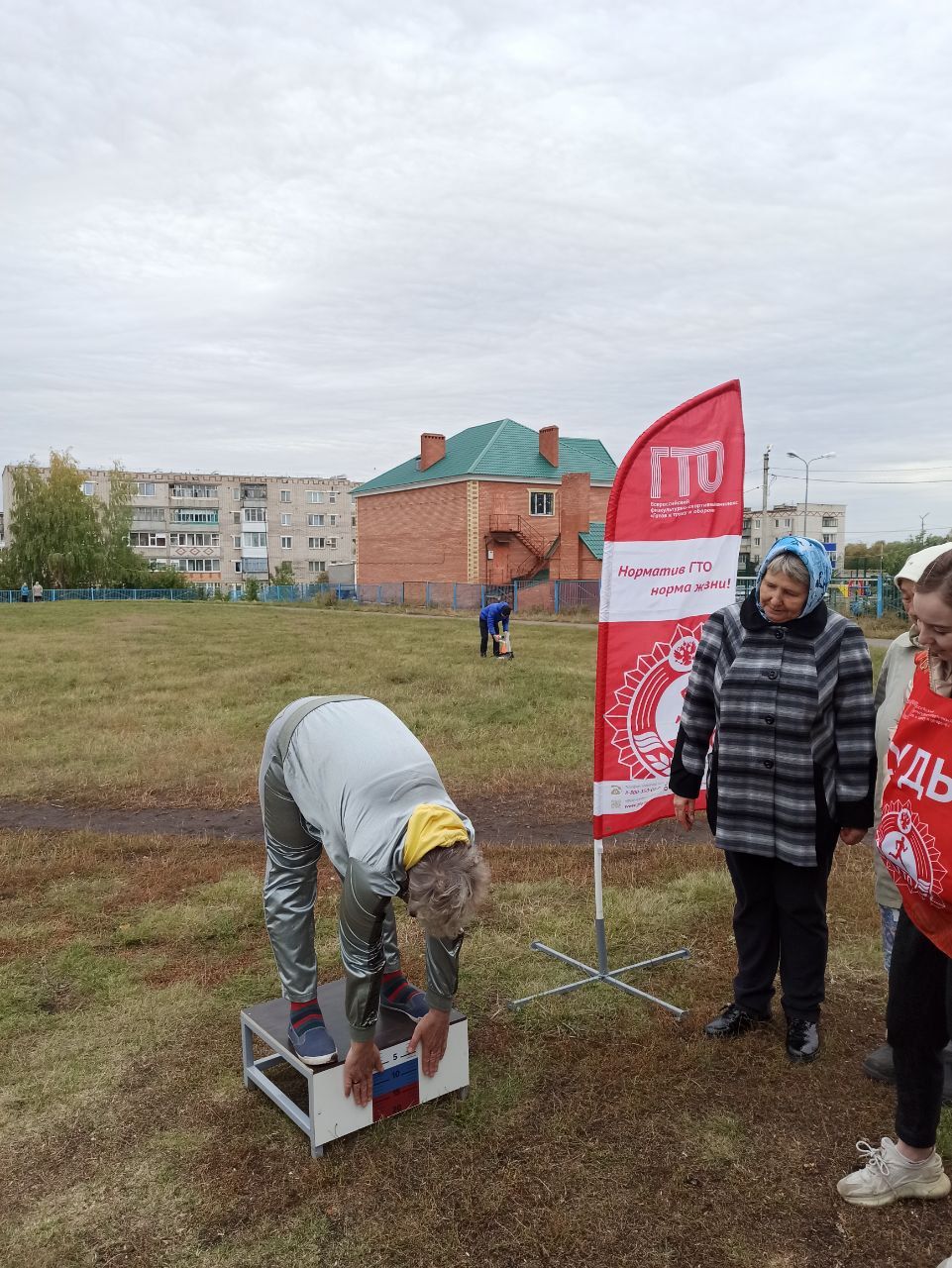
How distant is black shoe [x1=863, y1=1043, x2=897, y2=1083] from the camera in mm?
3471

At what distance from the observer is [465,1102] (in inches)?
133

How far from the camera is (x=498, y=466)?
141 feet

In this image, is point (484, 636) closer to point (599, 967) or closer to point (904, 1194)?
point (599, 967)

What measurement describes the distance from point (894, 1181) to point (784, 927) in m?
0.94

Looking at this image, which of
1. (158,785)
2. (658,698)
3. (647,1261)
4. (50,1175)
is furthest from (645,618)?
(158,785)

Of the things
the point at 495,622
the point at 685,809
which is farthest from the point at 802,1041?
the point at 495,622

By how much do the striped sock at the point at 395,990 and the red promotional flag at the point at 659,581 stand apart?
1.22 meters

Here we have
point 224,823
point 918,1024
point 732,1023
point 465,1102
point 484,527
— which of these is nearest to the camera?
point 918,1024

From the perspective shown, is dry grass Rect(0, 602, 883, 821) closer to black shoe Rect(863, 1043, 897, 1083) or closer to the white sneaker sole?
black shoe Rect(863, 1043, 897, 1083)

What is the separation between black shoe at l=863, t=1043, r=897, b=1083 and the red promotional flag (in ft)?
3.79

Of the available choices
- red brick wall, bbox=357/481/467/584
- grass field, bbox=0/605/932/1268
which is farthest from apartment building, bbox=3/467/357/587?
grass field, bbox=0/605/932/1268

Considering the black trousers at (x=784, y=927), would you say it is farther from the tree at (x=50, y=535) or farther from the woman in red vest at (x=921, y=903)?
the tree at (x=50, y=535)

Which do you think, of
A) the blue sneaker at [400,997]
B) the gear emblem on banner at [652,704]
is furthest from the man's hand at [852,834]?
the blue sneaker at [400,997]

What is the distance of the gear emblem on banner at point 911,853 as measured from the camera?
2.28 meters
